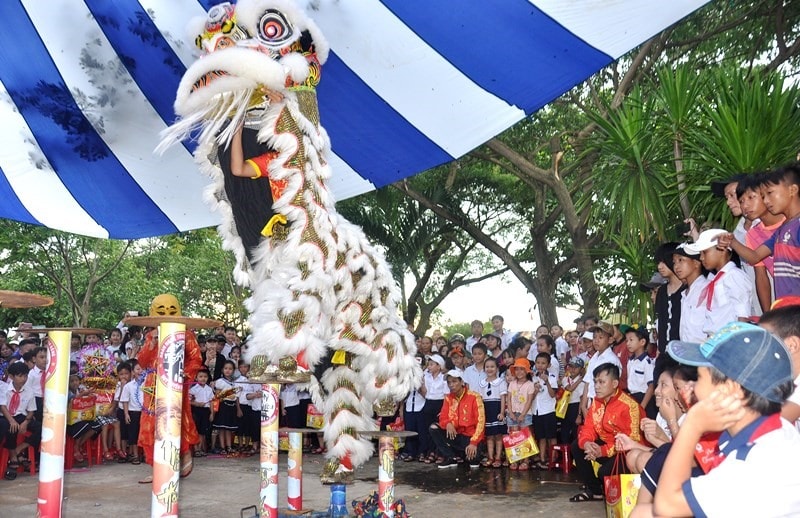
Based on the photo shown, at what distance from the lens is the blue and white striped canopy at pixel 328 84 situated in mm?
4273

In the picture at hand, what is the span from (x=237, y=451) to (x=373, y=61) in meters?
5.61

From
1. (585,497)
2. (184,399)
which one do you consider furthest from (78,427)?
(585,497)

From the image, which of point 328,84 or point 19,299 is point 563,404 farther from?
point 19,299

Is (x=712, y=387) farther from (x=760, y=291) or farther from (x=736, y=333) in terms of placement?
(x=760, y=291)

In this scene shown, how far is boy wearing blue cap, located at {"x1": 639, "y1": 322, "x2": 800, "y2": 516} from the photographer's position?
1899 mm

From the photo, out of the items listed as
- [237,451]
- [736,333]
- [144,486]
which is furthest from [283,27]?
[237,451]

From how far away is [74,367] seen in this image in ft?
29.9

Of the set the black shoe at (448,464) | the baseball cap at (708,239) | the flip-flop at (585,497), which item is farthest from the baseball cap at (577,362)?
A: the baseball cap at (708,239)

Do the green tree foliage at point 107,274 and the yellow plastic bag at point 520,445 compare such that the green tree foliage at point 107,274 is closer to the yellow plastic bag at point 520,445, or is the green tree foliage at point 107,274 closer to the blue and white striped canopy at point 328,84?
the blue and white striped canopy at point 328,84

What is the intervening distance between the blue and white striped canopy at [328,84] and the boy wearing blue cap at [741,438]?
7.90 ft

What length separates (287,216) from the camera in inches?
137

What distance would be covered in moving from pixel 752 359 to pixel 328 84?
11.3ft

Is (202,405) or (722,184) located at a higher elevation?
(722,184)

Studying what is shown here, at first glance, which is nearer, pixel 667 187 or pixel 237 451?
pixel 667 187
